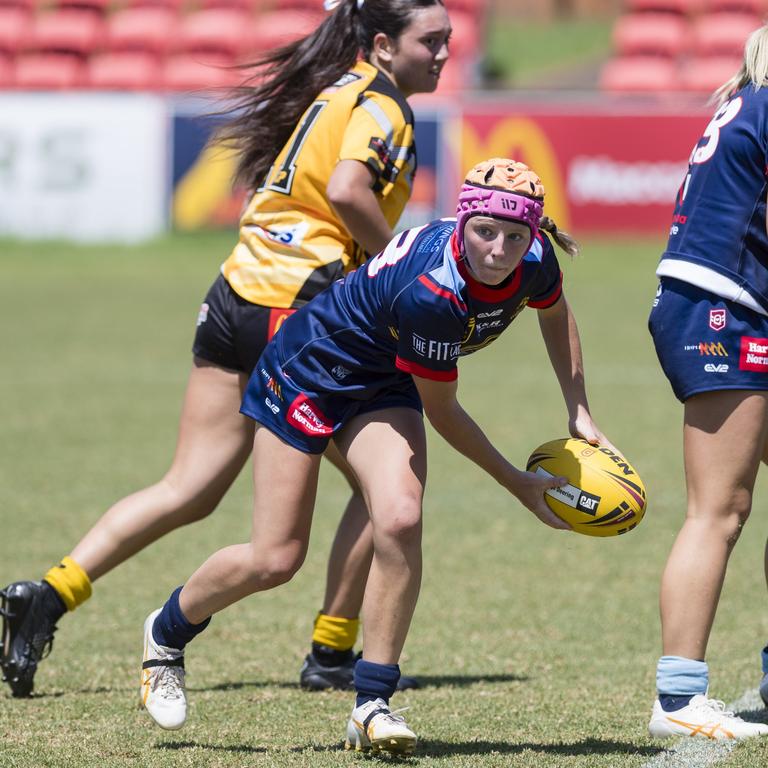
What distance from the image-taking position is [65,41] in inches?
895

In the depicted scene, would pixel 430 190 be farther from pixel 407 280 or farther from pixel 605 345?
pixel 407 280

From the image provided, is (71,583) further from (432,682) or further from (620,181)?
(620,181)

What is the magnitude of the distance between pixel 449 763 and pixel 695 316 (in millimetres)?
1430

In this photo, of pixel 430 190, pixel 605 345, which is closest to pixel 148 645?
pixel 605 345

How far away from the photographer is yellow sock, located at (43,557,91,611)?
4984 millimetres

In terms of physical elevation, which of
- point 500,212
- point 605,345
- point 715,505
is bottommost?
point 605,345

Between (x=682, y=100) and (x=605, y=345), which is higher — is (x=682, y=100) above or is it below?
above

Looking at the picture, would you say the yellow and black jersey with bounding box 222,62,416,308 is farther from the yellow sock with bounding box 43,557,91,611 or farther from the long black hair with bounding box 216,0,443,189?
the yellow sock with bounding box 43,557,91,611

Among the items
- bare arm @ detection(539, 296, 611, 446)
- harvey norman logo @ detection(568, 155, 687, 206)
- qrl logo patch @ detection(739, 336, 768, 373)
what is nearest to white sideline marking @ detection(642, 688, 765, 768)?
bare arm @ detection(539, 296, 611, 446)

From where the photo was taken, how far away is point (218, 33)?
74.2ft

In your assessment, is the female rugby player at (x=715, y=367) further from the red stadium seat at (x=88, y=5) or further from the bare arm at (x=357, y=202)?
the red stadium seat at (x=88, y=5)

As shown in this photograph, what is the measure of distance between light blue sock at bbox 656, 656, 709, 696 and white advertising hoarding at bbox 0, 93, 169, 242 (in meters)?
15.1

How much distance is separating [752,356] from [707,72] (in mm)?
17739

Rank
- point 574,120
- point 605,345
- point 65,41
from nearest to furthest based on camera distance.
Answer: point 605,345 < point 574,120 < point 65,41
